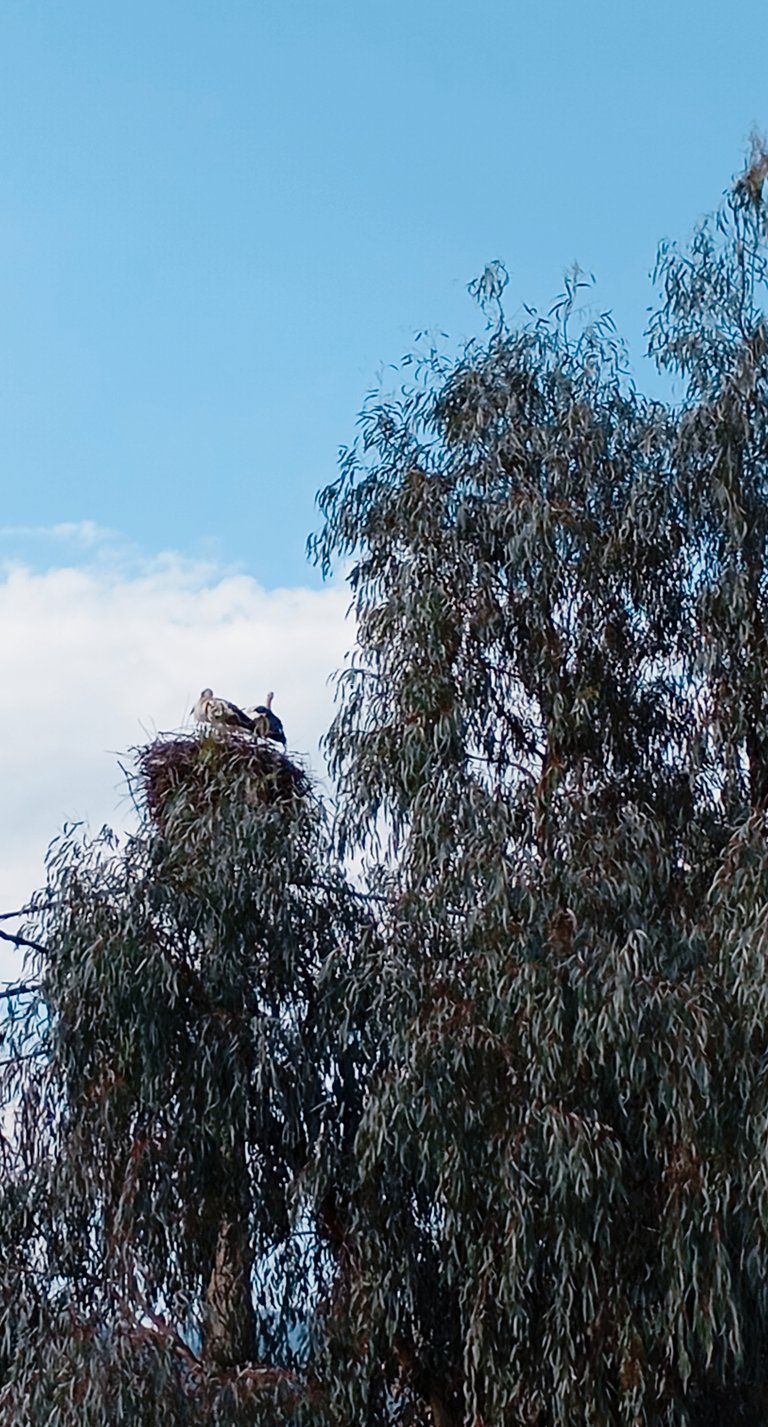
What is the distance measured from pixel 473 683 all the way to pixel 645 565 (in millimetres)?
760

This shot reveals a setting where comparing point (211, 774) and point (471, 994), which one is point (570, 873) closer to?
point (471, 994)

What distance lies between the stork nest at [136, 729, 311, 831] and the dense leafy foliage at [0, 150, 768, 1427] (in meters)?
0.03

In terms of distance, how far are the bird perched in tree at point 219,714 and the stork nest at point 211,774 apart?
117 millimetres

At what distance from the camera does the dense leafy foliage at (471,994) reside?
619 cm

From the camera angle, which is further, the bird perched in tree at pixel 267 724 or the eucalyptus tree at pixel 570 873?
the bird perched in tree at pixel 267 724

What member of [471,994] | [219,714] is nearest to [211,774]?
[219,714]

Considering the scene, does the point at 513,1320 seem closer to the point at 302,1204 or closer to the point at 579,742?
the point at 302,1204

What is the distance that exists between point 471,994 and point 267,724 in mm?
1663

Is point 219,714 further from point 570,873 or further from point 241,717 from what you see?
point 570,873

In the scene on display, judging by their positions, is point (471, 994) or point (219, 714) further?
point (219, 714)

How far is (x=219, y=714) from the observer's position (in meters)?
7.77

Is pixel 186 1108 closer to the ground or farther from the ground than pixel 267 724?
closer to the ground

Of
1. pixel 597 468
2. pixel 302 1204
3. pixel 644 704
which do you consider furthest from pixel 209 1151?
pixel 597 468

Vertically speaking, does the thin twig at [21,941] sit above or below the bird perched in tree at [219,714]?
below
